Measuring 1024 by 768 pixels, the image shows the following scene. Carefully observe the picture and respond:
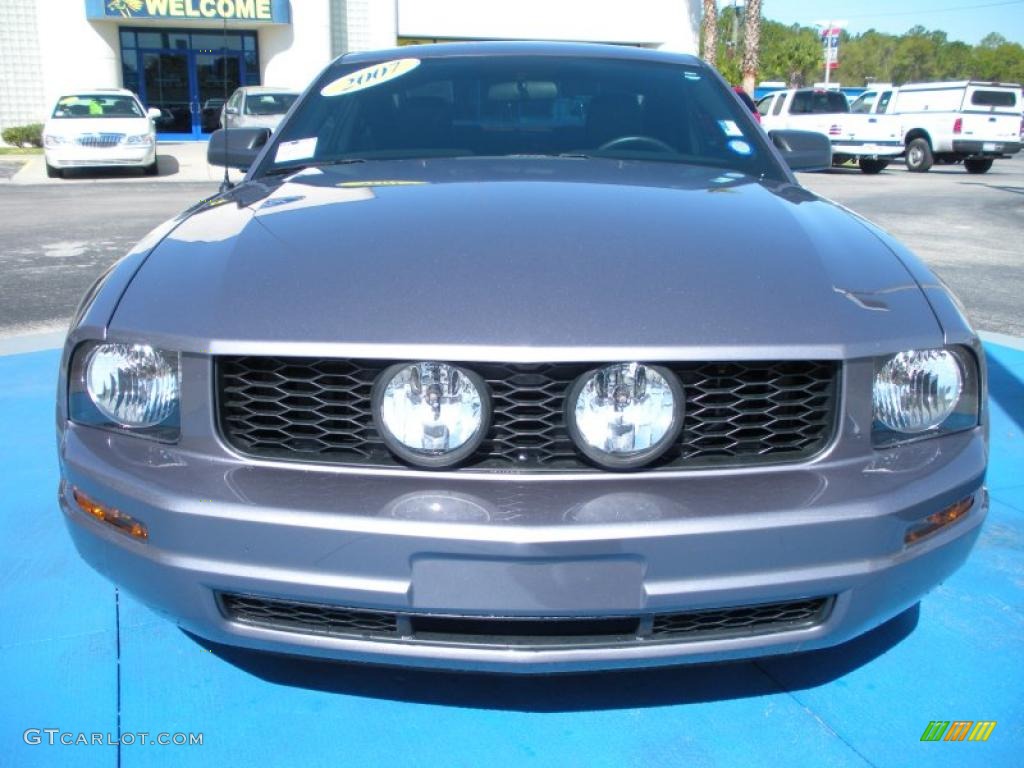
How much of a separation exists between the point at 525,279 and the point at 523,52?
1.82 metres

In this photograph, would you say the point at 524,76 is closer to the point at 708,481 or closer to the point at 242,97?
the point at 708,481

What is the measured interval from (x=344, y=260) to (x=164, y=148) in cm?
2285

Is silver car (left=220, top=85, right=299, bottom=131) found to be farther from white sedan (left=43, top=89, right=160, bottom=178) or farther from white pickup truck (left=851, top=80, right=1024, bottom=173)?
white pickup truck (left=851, top=80, right=1024, bottom=173)

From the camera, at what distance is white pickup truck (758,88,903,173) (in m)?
20.2

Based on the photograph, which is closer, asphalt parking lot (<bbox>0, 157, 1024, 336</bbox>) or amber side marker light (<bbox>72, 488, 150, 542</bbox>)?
amber side marker light (<bbox>72, 488, 150, 542</bbox>)

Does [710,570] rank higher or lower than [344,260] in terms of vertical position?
lower

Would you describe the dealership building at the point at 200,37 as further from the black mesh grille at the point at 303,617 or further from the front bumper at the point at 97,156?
the black mesh grille at the point at 303,617

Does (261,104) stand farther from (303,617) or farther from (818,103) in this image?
(303,617)

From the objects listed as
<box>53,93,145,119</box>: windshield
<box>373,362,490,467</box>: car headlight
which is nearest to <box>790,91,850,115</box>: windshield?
<box>53,93,145,119</box>: windshield

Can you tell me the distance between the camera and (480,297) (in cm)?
181

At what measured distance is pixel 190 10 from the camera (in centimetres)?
2364

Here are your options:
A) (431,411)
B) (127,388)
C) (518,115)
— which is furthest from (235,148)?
(431,411)

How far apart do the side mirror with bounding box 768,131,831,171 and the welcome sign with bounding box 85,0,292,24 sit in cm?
2256

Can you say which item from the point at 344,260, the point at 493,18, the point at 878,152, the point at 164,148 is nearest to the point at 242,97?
the point at 164,148
